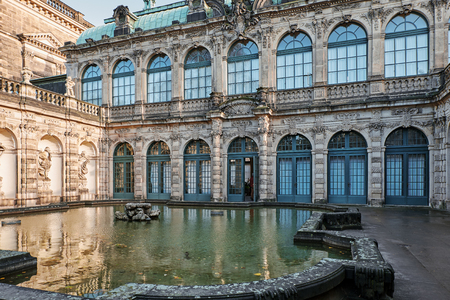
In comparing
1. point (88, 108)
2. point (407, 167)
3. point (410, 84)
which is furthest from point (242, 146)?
point (88, 108)

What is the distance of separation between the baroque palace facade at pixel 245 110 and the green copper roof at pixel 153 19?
0.32 ft

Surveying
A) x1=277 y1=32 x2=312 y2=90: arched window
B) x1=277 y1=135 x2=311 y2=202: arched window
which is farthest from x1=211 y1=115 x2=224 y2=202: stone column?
x1=277 y1=32 x2=312 y2=90: arched window

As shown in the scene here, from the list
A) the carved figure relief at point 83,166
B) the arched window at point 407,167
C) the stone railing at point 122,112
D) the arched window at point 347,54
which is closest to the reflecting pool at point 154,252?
the arched window at point 407,167

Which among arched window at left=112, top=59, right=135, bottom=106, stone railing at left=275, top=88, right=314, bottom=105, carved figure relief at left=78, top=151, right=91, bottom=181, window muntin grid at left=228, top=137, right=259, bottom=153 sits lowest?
carved figure relief at left=78, top=151, right=91, bottom=181

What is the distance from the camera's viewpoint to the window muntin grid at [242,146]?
16.5 metres

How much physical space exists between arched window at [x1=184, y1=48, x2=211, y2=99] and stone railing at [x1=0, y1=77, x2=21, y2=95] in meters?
8.18

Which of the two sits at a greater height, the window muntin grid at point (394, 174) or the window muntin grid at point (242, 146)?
the window muntin grid at point (242, 146)

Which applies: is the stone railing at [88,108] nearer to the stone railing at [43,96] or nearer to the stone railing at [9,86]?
the stone railing at [43,96]

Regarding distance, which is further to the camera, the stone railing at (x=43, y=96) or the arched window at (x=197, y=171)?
the arched window at (x=197, y=171)

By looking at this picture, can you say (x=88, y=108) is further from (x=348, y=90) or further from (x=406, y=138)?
(x=406, y=138)

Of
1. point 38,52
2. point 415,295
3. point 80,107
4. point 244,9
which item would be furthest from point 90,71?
point 415,295

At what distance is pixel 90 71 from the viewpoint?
20344 millimetres

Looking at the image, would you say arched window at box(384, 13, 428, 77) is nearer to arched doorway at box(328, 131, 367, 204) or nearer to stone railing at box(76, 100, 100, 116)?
arched doorway at box(328, 131, 367, 204)

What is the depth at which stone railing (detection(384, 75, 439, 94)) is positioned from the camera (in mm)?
13664
